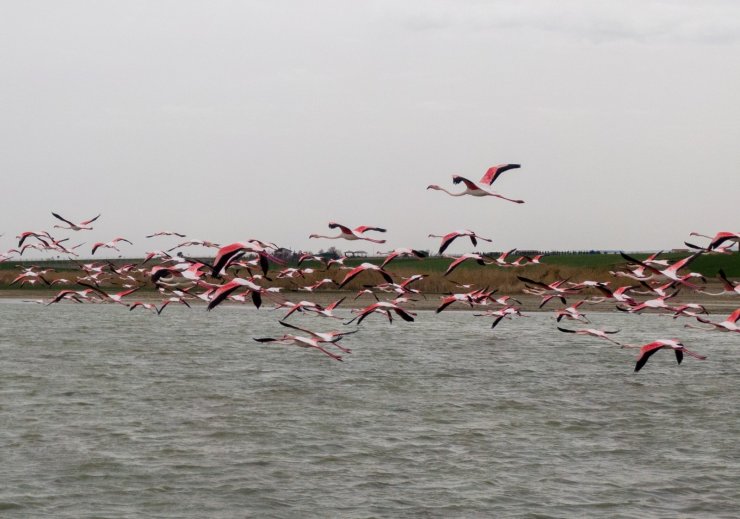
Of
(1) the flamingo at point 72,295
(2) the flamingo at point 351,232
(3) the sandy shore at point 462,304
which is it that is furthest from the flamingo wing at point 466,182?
(3) the sandy shore at point 462,304

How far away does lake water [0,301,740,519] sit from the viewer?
1520 cm

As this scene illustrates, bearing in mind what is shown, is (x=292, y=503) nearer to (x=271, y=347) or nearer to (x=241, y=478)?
(x=241, y=478)

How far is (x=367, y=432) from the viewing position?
66.3 ft

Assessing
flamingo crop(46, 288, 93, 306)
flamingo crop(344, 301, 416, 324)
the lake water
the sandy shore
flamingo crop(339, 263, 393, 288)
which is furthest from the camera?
the sandy shore

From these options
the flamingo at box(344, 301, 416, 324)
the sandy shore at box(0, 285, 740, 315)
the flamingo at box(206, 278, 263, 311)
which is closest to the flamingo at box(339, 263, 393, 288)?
the flamingo at box(344, 301, 416, 324)

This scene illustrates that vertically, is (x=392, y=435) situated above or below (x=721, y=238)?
below

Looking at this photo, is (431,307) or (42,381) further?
(431,307)

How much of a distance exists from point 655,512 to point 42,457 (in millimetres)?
9636

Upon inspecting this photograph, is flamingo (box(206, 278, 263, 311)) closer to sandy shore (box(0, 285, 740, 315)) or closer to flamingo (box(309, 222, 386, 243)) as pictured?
flamingo (box(309, 222, 386, 243))

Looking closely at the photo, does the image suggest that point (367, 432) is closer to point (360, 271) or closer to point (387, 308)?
point (387, 308)

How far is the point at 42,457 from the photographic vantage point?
17516 millimetres

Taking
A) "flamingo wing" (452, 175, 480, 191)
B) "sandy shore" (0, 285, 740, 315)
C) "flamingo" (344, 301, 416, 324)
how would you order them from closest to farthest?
"flamingo" (344, 301, 416, 324) → "flamingo wing" (452, 175, 480, 191) → "sandy shore" (0, 285, 740, 315)

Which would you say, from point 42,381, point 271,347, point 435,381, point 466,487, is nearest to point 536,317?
point 271,347

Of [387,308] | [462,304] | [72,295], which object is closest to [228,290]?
[387,308]
